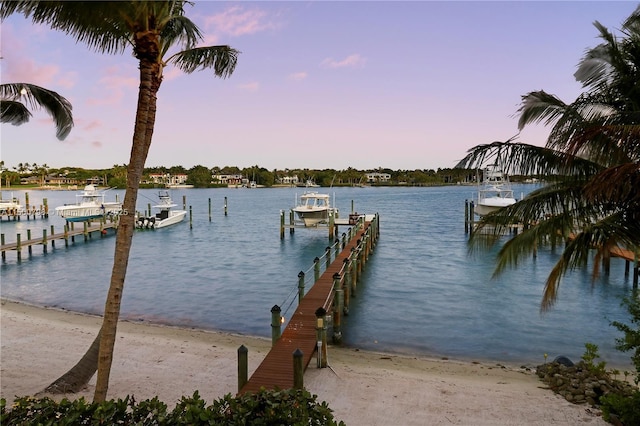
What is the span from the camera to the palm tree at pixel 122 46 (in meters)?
5.75

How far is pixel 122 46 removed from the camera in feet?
26.1

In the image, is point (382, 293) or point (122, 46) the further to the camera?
point (382, 293)

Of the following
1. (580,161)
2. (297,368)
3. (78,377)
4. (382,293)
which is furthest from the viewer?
(382,293)

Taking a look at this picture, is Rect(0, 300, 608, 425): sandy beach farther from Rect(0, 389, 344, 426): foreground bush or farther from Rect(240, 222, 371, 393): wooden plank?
Rect(0, 389, 344, 426): foreground bush

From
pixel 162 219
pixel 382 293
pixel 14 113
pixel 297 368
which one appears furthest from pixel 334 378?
pixel 162 219

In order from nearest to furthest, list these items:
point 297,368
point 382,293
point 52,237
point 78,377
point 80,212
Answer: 1. point 297,368
2. point 78,377
3. point 382,293
4. point 52,237
5. point 80,212

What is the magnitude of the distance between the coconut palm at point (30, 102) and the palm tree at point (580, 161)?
365 inches

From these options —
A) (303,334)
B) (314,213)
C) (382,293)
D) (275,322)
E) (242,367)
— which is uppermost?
(314,213)

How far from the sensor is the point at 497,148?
25.7 ft

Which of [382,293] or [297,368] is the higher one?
[297,368]

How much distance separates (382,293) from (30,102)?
17937 millimetres

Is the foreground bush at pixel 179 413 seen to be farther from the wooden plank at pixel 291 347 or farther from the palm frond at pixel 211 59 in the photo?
the palm frond at pixel 211 59

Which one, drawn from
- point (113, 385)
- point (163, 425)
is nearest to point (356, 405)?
point (163, 425)

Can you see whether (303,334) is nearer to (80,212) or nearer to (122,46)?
(122,46)
